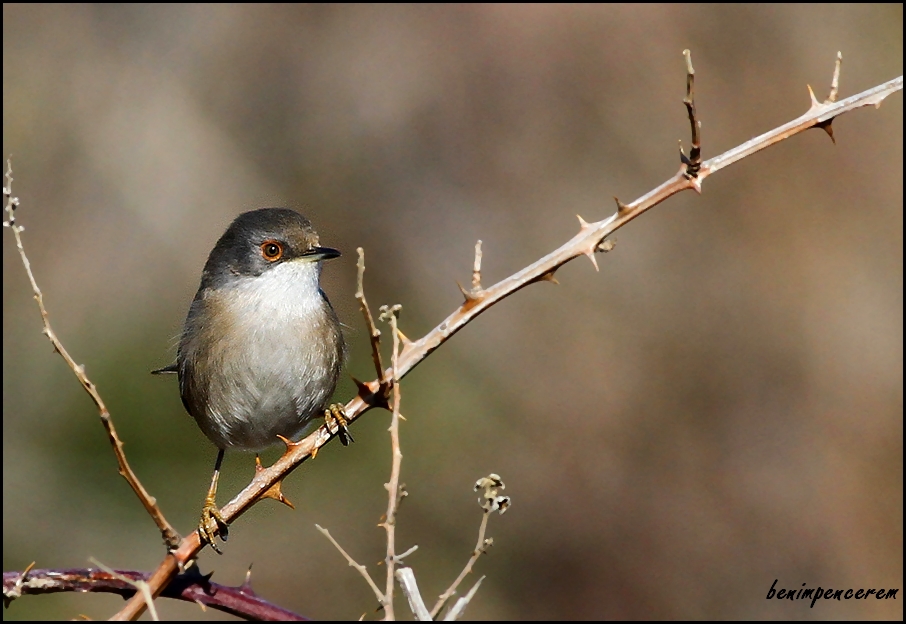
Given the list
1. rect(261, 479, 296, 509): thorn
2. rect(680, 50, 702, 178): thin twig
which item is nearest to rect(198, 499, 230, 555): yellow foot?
rect(261, 479, 296, 509): thorn

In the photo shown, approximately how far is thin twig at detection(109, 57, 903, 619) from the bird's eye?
5.64 ft

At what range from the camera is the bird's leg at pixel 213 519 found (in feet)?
12.2

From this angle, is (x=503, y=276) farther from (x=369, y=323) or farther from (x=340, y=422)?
(x=369, y=323)

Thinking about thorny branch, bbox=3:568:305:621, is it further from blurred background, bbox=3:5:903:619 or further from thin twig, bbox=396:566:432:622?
blurred background, bbox=3:5:903:619

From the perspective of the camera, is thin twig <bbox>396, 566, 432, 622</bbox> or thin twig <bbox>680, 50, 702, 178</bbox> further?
thin twig <bbox>680, 50, 702, 178</bbox>

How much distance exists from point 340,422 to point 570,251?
1.26 m

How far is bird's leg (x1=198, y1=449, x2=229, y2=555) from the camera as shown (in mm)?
3732

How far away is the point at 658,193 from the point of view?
2.60 m

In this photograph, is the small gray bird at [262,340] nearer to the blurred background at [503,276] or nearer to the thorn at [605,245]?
the thorn at [605,245]

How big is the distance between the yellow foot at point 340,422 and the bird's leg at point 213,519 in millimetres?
541

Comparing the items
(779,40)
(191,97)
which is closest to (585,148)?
(779,40)

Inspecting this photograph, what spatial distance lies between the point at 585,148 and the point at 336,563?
5.31m

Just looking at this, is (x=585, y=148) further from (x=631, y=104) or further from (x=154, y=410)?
(x=154, y=410)

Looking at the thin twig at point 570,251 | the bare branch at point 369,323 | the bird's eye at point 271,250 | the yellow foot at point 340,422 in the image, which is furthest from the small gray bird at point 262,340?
the bare branch at point 369,323
